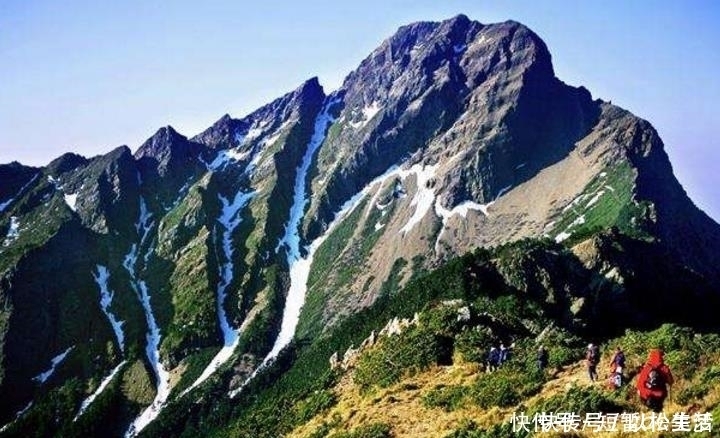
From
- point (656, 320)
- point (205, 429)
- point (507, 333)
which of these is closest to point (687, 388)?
point (507, 333)

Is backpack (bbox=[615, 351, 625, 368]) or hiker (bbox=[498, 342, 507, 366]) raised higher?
hiker (bbox=[498, 342, 507, 366])

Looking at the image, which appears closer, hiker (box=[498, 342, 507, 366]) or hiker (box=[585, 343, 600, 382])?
hiker (box=[585, 343, 600, 382])

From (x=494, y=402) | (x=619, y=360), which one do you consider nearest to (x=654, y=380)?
(x=619, y=360)

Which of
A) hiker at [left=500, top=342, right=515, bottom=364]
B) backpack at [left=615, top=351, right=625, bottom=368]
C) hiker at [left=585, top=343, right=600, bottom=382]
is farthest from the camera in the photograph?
hiker at [left=500, top=342, right=515, bottom=364]

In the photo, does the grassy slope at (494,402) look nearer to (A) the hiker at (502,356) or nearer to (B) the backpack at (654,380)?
(B) the backpack at (654,380)

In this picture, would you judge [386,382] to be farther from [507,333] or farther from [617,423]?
[617,423]

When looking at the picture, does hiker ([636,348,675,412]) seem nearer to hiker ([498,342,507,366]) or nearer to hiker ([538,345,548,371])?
hiker ([538,345,548,371])

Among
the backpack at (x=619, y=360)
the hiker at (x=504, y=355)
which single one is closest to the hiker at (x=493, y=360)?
the hiker at (x=504, y=355)

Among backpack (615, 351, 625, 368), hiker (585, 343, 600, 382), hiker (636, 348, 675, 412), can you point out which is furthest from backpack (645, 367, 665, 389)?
hiker (585, 343, 600, 382)
